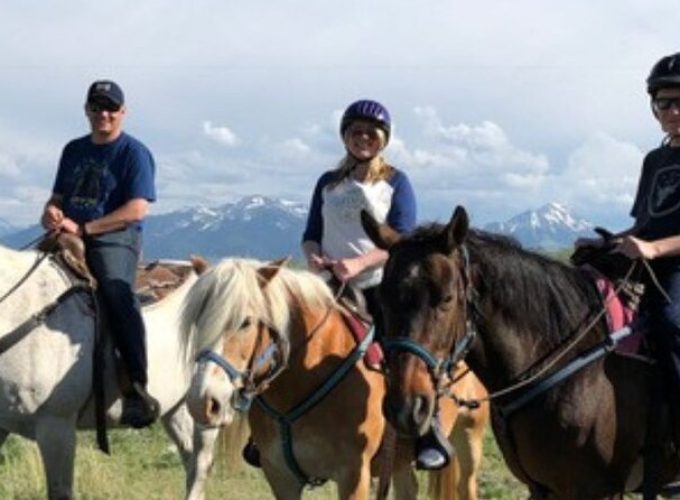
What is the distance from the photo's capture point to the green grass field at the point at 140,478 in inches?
360

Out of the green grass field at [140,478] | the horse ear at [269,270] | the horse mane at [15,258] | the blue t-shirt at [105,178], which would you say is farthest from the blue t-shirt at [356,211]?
the green grass field at [140,478]

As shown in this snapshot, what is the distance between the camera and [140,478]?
1014cm

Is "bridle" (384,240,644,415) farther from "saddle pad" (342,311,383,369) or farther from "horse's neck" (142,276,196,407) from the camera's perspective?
"horse's neck" (142,276,196,407)

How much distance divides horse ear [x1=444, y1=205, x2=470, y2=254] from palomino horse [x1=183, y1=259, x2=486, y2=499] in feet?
4.93

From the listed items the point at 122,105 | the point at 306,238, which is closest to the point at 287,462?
the point at 306,238

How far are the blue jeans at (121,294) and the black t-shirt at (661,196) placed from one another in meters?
3.59

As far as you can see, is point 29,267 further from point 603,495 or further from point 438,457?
point 603,495

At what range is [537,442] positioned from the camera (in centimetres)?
Result: 485

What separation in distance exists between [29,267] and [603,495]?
13.9ft

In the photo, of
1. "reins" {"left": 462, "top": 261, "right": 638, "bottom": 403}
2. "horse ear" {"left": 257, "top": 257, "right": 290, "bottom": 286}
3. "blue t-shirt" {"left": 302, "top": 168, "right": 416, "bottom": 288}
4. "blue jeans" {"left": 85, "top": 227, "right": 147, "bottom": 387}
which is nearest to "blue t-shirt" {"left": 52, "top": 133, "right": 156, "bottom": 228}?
"blue jeans" {"left": 85, "top": 227, "right": 147, "bottom": 387}

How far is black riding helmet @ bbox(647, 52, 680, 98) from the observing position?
16.7 ft

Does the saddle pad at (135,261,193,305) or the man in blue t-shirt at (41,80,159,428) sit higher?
the man in blue t-shirt at (41,80,159,428)

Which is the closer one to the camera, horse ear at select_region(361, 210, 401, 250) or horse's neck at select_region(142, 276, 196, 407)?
horse ear at select_region(361, 210, 401, 250)

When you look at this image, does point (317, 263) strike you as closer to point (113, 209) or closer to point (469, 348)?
point (113, 209)
